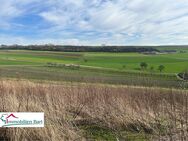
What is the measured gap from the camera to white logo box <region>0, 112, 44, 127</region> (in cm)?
385

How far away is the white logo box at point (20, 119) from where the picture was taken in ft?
12.6

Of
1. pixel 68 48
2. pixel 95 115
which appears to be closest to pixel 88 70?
pixel 95 115

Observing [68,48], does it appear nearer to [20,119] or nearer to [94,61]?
[94,61]

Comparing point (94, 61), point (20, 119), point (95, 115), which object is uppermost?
point (20, 119)

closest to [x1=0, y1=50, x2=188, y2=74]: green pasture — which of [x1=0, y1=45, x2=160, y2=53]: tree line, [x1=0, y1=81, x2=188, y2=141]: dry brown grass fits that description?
[x1=0, y1=45, x2=160, y2=53]: tree line

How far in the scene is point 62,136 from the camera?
4.46m

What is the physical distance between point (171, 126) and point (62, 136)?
1912 mm

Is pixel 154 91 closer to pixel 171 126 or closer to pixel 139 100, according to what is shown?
pixel 139 100

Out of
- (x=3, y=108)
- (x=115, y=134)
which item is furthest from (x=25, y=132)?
(x=115, y=134)

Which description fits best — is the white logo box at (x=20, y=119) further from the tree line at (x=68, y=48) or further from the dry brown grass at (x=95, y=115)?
the tree line at (x=68, y=48)

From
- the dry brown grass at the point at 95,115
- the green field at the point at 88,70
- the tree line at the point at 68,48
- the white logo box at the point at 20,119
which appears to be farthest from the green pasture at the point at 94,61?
the white logo box at the point at 20,119

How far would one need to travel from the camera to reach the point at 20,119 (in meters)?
3.84

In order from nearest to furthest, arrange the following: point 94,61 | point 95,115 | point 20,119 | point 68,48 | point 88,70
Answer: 1. point 20,119
2. point 95,115
3. point 88,70
4. point 94,61
5. point 68,48

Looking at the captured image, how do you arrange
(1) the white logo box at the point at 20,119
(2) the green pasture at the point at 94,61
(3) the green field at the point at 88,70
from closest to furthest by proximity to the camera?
(1) the white logo box at the point at 20,119, (3) the green field at the point at 88,70, (2) the green pasture at the point at 94,61
